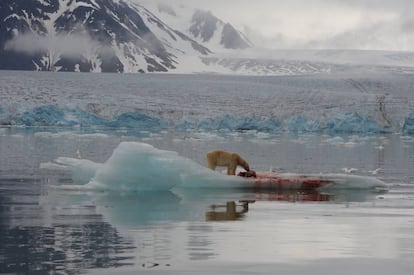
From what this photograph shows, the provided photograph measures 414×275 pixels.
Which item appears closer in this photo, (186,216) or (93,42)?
(186,216)

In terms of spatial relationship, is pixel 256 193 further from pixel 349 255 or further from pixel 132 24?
pixel 132 24

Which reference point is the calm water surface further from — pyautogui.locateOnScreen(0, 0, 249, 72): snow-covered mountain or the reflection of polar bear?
pyautogui.locateOnScreen(0, 0, 249, 72): snow-covered mountain

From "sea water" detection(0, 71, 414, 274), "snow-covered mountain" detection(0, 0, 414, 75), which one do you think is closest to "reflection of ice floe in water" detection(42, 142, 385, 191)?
"sea water" detection(0, 71, 414, 274)

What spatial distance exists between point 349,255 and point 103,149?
18.3 meters

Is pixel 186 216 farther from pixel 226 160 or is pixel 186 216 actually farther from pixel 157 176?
pixel 226 160

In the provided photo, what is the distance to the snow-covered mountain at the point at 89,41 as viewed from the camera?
187 m

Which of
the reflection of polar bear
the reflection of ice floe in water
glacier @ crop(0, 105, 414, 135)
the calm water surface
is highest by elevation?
glacier @ crop(0, 105, 414, 135)

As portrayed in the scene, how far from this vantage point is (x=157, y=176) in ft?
39.4

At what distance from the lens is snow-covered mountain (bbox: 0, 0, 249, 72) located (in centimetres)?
18738

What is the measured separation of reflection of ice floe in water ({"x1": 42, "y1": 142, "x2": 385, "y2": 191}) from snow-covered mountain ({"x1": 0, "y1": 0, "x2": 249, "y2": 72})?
6689 inches

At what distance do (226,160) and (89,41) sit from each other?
7272 inches

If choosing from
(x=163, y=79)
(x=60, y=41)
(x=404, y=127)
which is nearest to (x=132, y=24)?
(x=60, y=41)

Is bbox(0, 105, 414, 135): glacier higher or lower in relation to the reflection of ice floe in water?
higher

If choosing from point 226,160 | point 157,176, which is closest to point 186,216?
point 157,176
